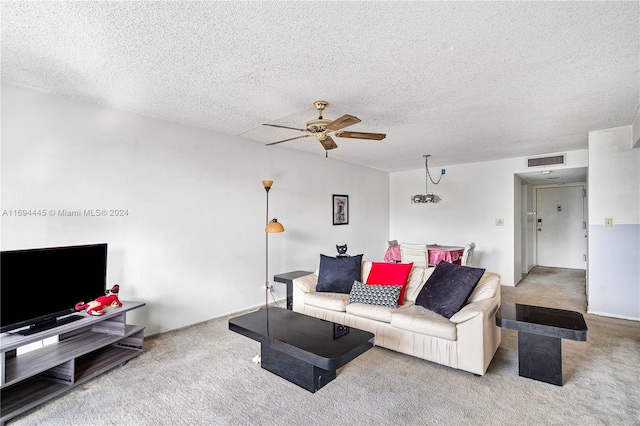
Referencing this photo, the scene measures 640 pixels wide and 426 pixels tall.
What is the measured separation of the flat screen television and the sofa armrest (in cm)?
314

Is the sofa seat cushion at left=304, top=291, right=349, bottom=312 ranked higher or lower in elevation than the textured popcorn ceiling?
lower

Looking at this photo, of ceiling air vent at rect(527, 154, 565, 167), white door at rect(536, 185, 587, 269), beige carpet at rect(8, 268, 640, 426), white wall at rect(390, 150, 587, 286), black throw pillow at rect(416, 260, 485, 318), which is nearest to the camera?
beige carpet at rect(8, 268, 640, 426)

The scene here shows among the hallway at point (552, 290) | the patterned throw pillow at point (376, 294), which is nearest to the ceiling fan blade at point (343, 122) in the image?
the patterned throw pillow at point (376, 294)

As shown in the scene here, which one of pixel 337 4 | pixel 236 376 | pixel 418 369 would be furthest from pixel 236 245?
pixel 337 4

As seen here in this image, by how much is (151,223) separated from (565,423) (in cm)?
392

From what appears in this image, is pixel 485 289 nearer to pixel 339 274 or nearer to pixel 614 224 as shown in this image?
pixel 339 274

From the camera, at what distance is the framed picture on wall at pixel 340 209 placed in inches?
233

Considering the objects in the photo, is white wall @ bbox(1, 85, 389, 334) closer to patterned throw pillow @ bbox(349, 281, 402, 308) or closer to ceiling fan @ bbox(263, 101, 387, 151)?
ceiling fan @ bbox(263, 101, 387, 151)

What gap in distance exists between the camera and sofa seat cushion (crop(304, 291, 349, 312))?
10.9ft

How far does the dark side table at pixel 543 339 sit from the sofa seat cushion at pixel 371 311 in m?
0.93

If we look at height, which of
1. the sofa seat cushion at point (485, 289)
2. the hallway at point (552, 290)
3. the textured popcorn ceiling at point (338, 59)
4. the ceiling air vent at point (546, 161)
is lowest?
the hallway at point (552, 290)

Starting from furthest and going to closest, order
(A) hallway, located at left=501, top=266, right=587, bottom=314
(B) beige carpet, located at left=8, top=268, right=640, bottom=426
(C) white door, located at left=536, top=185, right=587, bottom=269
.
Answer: (C) white door, located at left=536, top=185, right=587, bottom=269 → (A) hallway, located at left=501, top=266, right=587, bottom=314 → (B) beige carpet, located at left=8, top=268, right=640, bottom=426

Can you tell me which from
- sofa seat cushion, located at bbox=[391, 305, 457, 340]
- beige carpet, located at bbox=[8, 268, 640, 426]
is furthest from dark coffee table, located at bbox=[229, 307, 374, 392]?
sofa seat cushion, located at bbox=[391, 305, 457, 340]

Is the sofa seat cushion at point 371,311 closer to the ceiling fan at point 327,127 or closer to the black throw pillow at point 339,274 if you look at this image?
the black throw pillow at point 339,274
